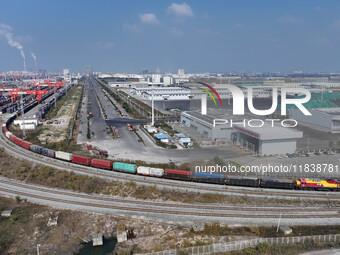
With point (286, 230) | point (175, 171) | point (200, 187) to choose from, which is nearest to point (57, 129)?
point (175, 171)

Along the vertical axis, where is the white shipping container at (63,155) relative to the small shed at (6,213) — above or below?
above

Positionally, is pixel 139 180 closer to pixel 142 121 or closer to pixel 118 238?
pixel 118 238

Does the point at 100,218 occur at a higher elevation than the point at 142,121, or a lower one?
lower

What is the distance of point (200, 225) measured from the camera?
18.1 metres

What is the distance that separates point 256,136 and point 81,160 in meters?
20.2

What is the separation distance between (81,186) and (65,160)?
8.29 metres

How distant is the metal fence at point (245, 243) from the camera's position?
15344 mm

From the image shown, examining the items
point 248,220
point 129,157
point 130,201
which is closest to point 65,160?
point 129,157

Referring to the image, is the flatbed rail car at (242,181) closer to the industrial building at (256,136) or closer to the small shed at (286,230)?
the small shed at (286,230)

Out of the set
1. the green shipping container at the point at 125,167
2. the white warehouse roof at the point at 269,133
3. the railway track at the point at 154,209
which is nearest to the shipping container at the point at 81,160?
the green shipping container at the point at 125,167

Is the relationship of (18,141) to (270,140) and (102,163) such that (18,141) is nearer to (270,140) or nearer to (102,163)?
(102,163)

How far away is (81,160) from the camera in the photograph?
29922 millimetres

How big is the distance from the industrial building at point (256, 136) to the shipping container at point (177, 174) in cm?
1144

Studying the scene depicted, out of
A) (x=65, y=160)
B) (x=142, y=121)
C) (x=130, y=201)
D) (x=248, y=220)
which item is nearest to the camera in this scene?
(x=248, y=220)
